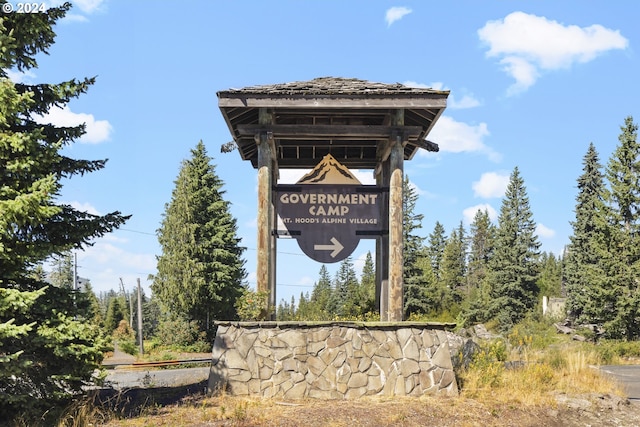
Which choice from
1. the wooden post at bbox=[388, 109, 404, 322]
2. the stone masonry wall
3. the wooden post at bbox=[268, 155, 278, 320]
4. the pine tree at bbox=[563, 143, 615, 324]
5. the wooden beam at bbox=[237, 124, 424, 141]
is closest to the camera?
the stone masonry wall

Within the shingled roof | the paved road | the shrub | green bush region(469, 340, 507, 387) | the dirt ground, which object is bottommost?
the paved road

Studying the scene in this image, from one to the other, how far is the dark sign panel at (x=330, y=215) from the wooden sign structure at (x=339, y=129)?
0.04 metres

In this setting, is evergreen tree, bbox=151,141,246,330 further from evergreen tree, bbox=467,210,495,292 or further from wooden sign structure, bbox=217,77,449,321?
evergreen tree, bbox=467,210,495,292

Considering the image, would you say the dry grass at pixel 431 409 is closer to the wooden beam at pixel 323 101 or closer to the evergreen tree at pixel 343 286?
the wooden beam at pixel 323 101

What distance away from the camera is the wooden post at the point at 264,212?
1029 cm

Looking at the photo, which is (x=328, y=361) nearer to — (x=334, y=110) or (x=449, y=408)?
(x=449, y=408)

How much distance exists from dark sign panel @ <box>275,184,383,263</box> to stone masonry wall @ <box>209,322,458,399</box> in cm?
232

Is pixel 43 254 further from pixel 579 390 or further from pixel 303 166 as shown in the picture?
pixel 579 390

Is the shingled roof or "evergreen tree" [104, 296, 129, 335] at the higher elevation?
the shingled roof

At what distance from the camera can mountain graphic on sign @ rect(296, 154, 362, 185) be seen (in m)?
11.6

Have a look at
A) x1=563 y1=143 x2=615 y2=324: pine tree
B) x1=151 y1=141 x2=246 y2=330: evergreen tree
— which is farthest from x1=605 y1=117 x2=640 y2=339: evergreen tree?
x1=151 y1=141 x2=246 y2=330: evergreen tree

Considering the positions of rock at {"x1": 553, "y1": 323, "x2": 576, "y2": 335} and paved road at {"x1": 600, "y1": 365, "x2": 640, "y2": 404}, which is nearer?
paved road at {"x1": 600, "y1": 365, "x2": 640, "y2": 404}

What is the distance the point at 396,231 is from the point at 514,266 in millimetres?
38184

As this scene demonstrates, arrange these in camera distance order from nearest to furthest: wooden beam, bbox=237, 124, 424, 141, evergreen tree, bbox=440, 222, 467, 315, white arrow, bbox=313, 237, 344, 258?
wooden beam, bbox=237, 124, 424, 141 → white arrow, bbox=313, 237, 344, 258 → evergreen tree, bbox=440, 222, 467, 315
